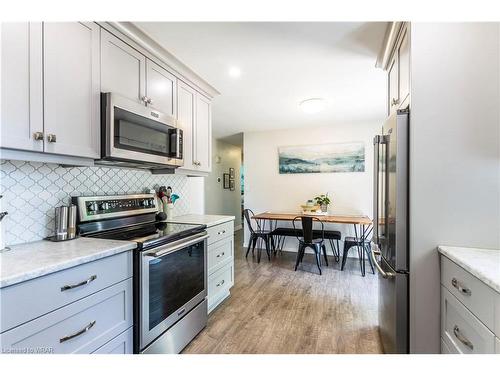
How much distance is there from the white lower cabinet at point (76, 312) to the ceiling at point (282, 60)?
164cm

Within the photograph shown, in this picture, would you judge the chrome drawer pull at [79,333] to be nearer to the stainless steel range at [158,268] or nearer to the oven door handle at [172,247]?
the stainless steel range at [158,268]

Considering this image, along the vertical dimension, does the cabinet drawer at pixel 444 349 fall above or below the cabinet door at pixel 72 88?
below

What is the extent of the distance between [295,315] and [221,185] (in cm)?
441

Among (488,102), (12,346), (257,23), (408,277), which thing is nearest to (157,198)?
(12,346)

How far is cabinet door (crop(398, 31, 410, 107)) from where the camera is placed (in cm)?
146

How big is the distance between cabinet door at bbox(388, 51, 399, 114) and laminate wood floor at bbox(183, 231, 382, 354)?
75.2 inches

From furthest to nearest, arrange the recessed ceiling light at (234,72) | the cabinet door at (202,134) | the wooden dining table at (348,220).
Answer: the wooden dining table at (348,220)
the cabinet door at (202,134)
the recessed ceiling light at (234,72)

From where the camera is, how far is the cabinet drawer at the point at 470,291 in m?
0.92

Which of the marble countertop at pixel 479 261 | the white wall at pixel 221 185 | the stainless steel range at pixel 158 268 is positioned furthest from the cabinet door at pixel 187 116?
the white wall at pixel 221 185

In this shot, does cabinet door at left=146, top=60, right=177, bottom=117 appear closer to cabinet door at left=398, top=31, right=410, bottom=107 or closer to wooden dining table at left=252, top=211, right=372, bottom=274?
cabinet door at left=398, top=31, right=410, bottom=107

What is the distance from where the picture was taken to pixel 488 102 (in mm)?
1285

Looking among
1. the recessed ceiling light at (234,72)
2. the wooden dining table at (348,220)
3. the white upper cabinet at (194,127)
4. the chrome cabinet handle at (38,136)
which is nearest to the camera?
the chrome cabinet handle at (38,136)

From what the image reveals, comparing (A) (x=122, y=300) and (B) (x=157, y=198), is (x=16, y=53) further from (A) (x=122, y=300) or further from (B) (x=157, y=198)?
(B) (x=157, y=198)

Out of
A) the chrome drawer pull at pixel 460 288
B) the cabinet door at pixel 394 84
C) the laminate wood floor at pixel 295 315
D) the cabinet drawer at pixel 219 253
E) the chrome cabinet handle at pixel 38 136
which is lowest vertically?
the laminate wood floor at pixel 295 315
